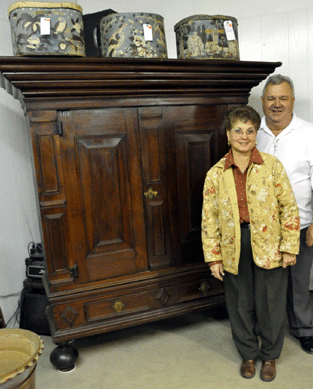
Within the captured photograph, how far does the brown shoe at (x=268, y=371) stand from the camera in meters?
1.91

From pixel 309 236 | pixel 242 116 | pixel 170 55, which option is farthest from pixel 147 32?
pixel 309 236

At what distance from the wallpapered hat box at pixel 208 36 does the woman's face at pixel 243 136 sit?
50 cm

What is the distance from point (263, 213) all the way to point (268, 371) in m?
0.84

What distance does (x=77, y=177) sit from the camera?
1.98m

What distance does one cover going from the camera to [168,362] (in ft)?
6.95

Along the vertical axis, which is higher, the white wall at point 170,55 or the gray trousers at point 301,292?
the white wall at point 170,55

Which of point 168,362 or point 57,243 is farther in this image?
point 168,362

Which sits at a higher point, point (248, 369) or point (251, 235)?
point (251, 235)

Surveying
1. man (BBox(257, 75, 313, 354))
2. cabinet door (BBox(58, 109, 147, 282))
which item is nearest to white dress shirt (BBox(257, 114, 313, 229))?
man (BBox(257, 75, 313, 354))

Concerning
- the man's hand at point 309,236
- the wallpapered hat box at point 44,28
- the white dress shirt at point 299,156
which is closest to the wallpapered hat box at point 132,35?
the wallpapered hat box at point 44,28

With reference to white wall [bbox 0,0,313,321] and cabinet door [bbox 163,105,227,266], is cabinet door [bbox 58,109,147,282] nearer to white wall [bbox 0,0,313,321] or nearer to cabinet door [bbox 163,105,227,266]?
cabinet door [bbox 163,105,227,266]

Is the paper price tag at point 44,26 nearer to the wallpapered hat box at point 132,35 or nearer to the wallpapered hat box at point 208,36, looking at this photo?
the wallpapered hat box at point 132,35

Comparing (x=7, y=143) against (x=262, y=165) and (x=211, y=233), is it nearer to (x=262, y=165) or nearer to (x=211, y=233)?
(x=211, y=233)

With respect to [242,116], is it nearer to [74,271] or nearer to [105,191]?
[105,191]
